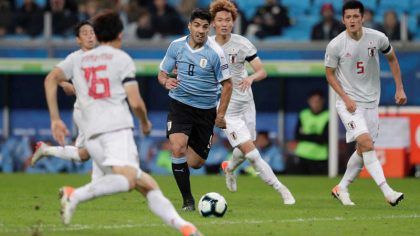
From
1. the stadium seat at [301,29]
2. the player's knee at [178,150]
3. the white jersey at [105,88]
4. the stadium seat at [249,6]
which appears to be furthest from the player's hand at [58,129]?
the stadium seat at [249,6]

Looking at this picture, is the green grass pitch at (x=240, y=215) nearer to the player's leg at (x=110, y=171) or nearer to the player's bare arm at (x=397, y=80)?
the player's leg at (x=110, y=171)

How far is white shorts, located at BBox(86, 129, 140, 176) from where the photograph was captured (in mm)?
9039

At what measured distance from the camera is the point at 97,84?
9.19 m

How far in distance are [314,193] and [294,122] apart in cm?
641

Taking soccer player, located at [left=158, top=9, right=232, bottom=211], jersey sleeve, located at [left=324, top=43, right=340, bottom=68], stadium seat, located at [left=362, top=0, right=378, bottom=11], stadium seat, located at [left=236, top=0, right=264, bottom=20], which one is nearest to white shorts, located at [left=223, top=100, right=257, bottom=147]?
soccer player, located at [left=158, top=9, right=232, bottom=211]

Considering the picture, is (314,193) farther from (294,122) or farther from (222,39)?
(294,122)

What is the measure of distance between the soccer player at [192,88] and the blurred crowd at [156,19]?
9.50m

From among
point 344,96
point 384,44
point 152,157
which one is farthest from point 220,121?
point 152,157

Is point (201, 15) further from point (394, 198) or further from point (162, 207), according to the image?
point (162, 207)

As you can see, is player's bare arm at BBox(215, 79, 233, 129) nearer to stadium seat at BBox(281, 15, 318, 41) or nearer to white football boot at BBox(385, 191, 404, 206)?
white football boot at BBox(385, 191, 404, 206)

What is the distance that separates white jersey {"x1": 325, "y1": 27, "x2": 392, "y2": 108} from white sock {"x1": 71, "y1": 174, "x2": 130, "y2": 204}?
4.87 metres

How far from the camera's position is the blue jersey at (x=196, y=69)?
1219cm

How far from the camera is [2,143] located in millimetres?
22781

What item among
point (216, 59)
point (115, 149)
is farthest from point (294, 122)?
point (115, 149)
